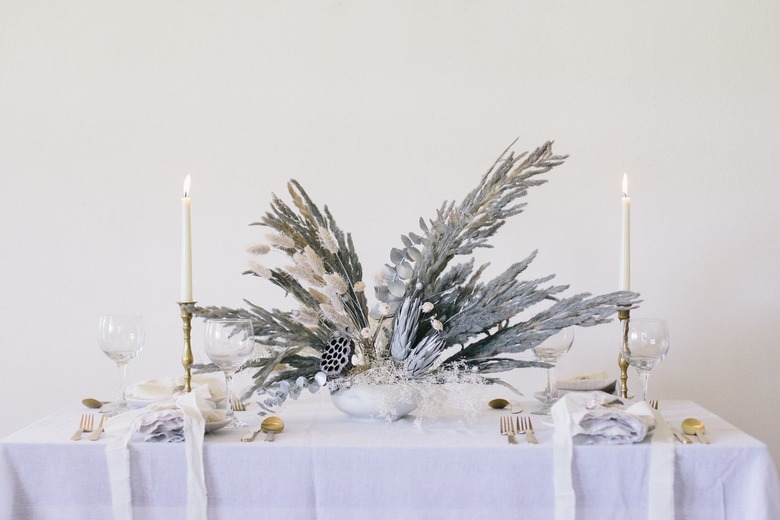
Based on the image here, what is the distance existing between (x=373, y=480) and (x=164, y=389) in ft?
2.00

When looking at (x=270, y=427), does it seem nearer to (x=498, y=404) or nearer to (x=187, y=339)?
(x=187, y=339)

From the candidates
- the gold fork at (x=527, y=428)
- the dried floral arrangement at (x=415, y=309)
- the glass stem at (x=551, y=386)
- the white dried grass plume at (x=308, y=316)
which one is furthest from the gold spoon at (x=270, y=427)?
the glass stem at (x=551, y=386)

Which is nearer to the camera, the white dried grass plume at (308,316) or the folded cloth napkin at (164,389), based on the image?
the white dried grass plume at (308,316)

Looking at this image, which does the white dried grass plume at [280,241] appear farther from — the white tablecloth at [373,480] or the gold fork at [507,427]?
the gold fork at [507,427]

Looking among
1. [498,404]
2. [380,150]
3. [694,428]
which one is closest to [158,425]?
[498,404]

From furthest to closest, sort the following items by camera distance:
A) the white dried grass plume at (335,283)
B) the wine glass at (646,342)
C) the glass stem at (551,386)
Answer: the glass stem at (551,386) < the wine glass at (646,342) < the white dried grass plume at (335,283)

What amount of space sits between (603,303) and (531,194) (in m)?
1.14

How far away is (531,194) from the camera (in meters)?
2.60

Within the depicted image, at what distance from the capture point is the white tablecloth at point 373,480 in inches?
51.9

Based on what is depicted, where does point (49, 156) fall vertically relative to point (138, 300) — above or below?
above

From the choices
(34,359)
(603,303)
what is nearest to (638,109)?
(603,303)

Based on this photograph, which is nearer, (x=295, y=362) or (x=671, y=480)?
(x=671, y=480)

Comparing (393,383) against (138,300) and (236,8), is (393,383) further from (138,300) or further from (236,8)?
(236,8)

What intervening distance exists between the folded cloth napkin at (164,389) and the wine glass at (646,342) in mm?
853
